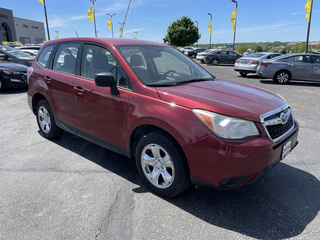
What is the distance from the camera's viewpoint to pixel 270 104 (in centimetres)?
277

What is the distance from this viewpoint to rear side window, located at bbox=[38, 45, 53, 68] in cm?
439

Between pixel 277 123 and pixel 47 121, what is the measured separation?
3779 mm

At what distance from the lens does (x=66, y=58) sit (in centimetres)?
396

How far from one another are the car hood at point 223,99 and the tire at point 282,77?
9.86 meters

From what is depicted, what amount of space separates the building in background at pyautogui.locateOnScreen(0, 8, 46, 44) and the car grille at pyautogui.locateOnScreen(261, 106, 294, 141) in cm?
6900

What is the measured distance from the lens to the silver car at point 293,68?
1138 centimetres

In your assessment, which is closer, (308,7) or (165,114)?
(165,114)

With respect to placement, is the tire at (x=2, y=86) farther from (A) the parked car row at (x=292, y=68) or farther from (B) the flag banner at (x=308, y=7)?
(B) the flag banner at (x=308, y=7)

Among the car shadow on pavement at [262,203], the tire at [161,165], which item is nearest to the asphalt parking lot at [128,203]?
the car shadow on pavement at [262,203]

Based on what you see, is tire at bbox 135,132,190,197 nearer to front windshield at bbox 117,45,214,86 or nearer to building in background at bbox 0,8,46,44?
front windshield at bbox 117,45,214,86

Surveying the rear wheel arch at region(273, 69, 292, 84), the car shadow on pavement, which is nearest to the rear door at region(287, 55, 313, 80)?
the rear wheel arch at region(273, 69, 292, 84)

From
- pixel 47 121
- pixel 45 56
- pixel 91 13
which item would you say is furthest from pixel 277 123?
pixel 91 13

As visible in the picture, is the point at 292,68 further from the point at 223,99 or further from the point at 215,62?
the point at 215,62

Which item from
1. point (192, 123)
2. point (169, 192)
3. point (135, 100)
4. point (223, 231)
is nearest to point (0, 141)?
point (135, 100)
